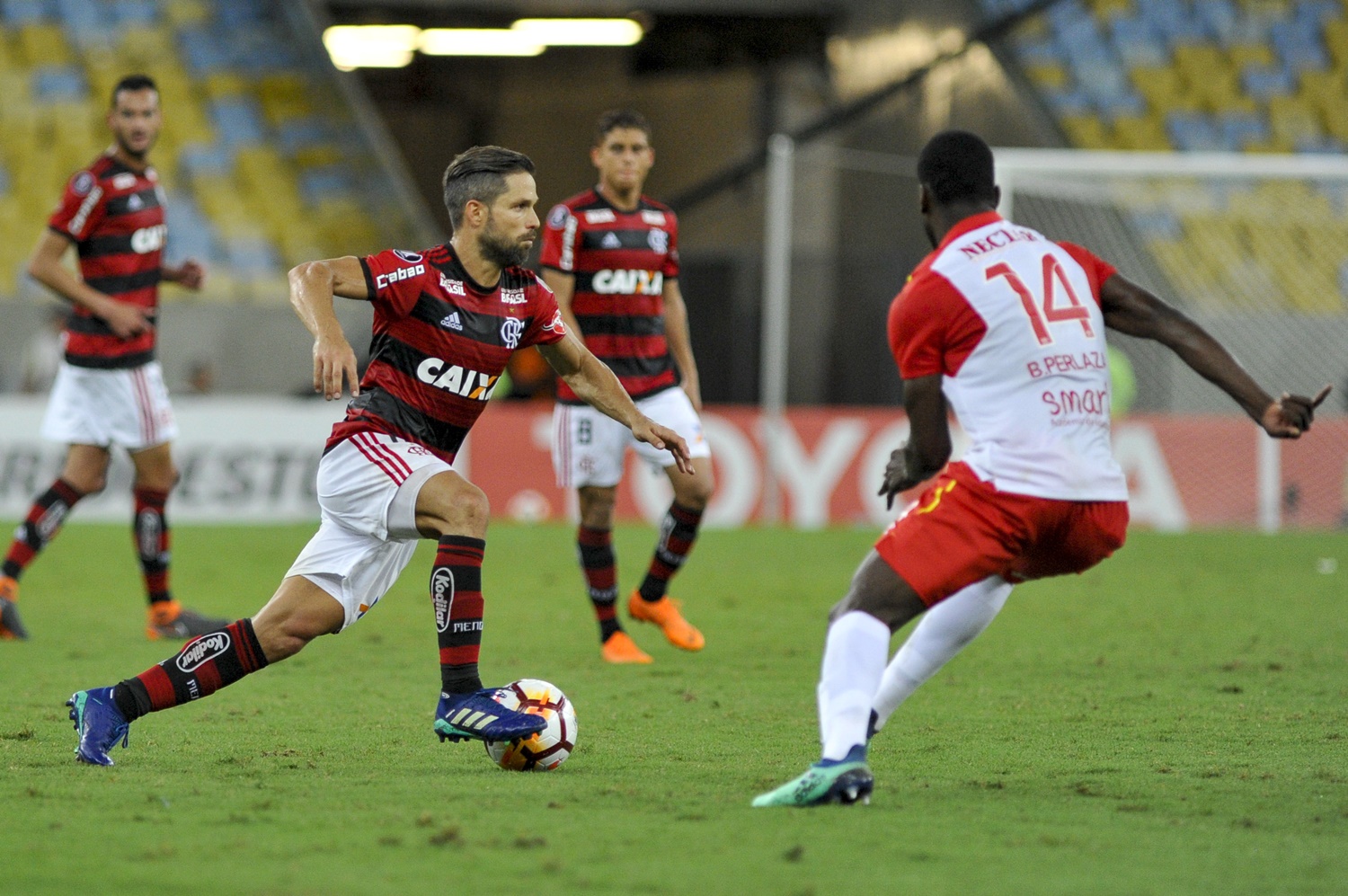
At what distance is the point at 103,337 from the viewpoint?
8.41 metres

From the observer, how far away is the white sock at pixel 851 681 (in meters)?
4.37

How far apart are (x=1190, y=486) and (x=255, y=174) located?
11.7 m

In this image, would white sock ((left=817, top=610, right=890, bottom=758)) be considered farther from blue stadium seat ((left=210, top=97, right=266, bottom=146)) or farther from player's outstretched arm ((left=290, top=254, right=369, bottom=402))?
blue stadium seat ((left=210, top=97, right=266, bottom=146))

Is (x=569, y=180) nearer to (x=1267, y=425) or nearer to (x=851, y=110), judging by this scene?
(x=851, y=110)

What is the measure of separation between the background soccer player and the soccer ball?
9.27 feet

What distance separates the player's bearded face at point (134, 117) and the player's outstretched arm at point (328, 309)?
3594mm

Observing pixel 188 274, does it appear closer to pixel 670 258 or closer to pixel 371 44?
pixel 670 258

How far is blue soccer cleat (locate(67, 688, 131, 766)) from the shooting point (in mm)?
4977

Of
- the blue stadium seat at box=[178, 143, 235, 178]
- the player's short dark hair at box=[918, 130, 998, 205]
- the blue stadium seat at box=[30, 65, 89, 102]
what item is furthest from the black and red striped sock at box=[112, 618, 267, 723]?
the blue stadium seat at box=[30, 65, 89, 102]

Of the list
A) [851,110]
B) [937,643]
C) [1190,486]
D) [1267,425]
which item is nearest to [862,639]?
[937,643]

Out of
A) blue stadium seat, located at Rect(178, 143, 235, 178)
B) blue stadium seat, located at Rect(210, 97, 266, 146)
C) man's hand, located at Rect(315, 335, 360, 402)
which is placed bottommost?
man's hand, located at Rect(315, 335, 360, 402)

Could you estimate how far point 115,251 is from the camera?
8.39 metres

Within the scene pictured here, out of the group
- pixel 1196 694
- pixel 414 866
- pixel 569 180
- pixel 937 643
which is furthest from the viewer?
pixel 569 180

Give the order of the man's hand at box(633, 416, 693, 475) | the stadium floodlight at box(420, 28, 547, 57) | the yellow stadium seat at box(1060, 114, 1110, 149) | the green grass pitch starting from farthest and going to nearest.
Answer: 1. the stadium floodlight at box(420, 28, 547, 57)
2. the yellow stadium seat at box(1060, 114, 1110, 149)
3. the man's hand at box(633, 416, 693, 475)
4. the green grass pitch
